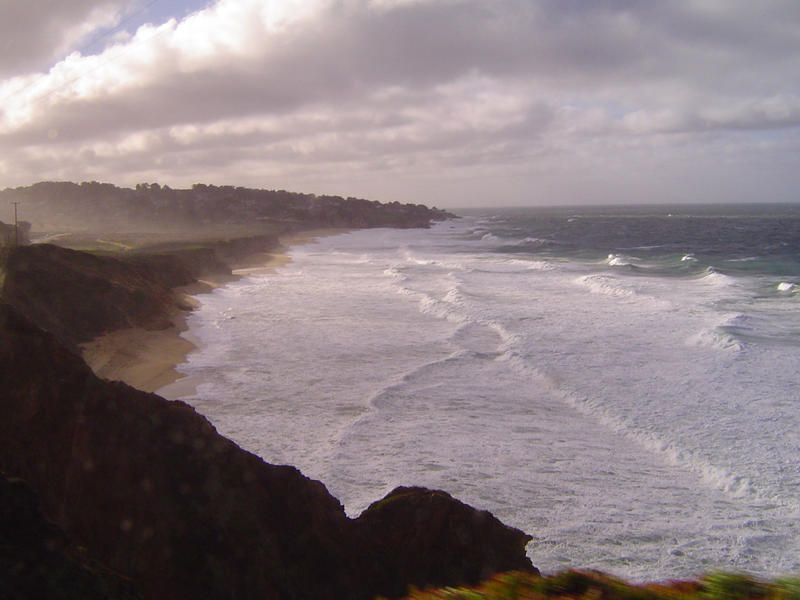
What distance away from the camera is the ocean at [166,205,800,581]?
9.05m

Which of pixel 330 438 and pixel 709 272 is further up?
pixel 709 272

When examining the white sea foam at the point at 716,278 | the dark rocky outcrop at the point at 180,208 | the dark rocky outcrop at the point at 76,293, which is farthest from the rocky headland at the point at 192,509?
the dark rocky outcrop at the point at 180,208

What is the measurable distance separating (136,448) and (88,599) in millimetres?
2826

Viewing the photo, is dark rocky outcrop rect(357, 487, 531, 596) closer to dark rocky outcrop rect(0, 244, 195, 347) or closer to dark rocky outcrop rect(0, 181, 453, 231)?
dark rocky outcrop rect(0, 244, 195, 347)

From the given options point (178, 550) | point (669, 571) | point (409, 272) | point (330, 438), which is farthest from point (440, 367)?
point (409, 272)

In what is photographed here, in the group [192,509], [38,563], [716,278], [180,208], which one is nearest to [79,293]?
[192,509]

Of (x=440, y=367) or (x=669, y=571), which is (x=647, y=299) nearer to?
(x=440, y=367)

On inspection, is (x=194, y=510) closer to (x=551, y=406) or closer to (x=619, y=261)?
(x=551, y=406)

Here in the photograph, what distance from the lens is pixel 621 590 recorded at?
3234 mm

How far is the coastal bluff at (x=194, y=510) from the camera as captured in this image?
560 cm

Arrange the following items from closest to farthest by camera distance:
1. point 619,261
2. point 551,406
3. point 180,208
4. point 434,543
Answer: point 434,543 < point 551,406 < point 619,261 < point 180,208

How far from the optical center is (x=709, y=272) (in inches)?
1438

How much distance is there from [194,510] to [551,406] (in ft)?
30.5

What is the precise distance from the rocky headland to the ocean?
2.33 meters
